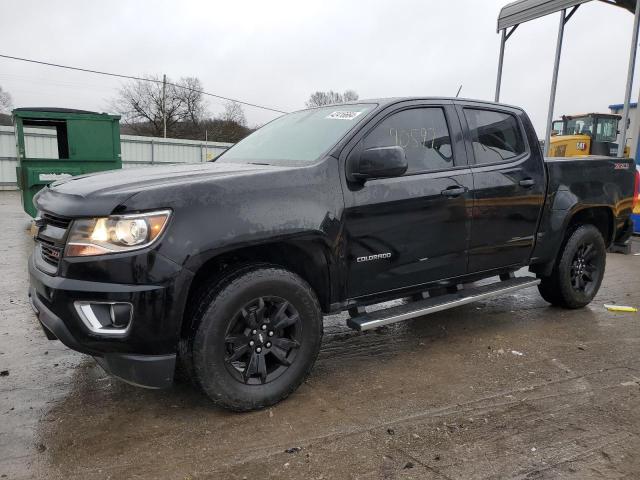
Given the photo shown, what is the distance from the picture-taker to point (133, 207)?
252 centimetres

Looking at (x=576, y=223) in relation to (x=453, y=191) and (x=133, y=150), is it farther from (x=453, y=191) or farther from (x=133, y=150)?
(x=133, y=150)

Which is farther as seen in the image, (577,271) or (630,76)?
(630,76)

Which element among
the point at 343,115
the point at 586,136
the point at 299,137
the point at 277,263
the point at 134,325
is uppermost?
the point at 586,136

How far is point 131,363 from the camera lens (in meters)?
2.60

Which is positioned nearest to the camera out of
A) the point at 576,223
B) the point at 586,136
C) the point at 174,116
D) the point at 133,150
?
the point at 576,223

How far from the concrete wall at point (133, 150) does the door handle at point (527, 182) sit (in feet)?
37.3

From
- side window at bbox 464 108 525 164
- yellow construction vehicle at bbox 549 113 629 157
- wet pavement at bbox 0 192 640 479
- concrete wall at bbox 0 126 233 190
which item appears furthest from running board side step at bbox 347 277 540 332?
concrete wall at bbox 0 126 233 190

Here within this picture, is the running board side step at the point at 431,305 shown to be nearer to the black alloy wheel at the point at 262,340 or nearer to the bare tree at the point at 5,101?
Answer: the black alloy wheel at the point at 262,340

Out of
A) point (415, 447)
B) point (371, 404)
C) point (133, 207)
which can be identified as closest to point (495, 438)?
point (415, 447)

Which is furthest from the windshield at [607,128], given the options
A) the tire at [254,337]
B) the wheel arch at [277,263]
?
the tire at [254,337]

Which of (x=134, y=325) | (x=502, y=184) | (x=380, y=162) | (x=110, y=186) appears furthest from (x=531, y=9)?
(x=134, y=325)

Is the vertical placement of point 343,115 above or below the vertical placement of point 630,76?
below

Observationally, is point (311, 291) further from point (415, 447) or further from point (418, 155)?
point (418, 155)

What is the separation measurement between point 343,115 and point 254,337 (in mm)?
1706
